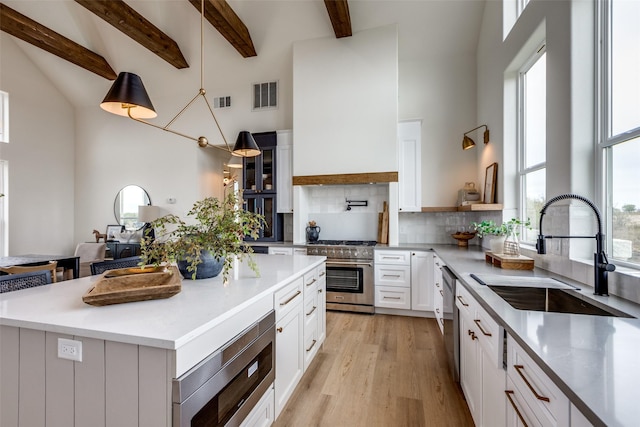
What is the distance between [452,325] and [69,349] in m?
2.24

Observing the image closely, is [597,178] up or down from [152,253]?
up

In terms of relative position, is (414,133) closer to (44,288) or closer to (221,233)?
Answer: (221,233)

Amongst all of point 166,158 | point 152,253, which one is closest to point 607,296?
point 152,253

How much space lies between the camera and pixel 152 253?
157 centimetres

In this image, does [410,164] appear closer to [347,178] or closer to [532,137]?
[347,178]

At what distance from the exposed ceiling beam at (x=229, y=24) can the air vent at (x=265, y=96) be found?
488 millimetres

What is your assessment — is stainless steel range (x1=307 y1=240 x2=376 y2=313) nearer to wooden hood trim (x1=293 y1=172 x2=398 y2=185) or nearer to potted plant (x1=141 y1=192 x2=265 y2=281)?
wooden hood trim (x1=293 y1=172 x2=398 y2=185)

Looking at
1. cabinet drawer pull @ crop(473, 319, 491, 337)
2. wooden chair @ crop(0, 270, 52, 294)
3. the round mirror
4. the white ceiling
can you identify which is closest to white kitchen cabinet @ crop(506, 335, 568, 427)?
cabinet drawer pull @ crop(473, 319, 491, 337)

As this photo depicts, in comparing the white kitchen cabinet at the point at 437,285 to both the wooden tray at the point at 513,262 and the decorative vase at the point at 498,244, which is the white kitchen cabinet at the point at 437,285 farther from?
the wooden tray at the point at 513,262

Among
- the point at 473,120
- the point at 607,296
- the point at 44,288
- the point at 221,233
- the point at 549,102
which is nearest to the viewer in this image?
the point at 607,296

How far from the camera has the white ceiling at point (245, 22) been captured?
393 centimetres

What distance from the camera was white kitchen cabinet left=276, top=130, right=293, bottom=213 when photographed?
177 inches

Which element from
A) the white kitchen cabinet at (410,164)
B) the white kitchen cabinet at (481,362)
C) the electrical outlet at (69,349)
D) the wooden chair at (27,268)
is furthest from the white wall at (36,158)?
the white kitchen cabinet at (481,362)

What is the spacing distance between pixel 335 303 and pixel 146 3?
16.8ft
